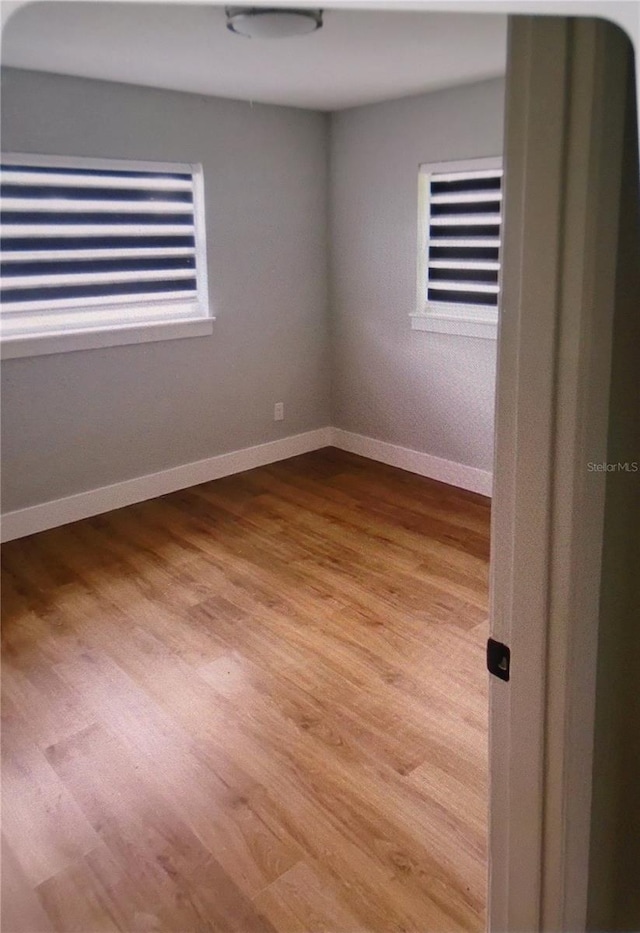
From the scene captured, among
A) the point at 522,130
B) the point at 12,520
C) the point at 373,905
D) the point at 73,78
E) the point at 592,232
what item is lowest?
the point at 373,905

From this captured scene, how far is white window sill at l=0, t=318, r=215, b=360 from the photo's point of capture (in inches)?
134

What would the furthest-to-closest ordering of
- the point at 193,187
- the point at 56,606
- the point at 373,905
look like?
the point at 193,187 < the point at 56,606 < the point at 373,905

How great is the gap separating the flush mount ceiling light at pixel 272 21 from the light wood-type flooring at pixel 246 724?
209 centimetres

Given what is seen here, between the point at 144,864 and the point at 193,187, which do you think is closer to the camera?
the point at 144,864

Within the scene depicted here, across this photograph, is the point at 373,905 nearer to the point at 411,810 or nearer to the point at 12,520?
the point at 411,810

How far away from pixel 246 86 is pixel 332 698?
2.90 meters

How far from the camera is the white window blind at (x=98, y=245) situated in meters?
3.42

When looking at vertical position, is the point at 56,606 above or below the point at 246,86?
below

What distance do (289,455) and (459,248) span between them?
1663mm

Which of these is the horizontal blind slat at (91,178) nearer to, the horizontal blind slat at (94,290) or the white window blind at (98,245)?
the white window blind at (98,245)

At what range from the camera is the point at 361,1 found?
59 centimetres

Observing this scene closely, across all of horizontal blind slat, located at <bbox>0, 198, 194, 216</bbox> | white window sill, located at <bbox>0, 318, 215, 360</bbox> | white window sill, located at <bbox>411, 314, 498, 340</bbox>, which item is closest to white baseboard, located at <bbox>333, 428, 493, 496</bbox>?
white window sill, located at <bbox>411, 314, 498, 340</bbox>

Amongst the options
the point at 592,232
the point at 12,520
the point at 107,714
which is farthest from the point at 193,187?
the point at 592,232

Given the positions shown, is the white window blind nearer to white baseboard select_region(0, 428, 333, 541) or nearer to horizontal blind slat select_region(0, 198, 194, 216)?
horizontal blind slat select_region(0, 198, 194, 216)
